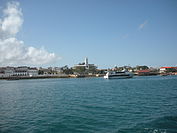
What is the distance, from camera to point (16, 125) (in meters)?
11.4

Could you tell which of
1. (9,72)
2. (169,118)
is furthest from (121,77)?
(9,72)

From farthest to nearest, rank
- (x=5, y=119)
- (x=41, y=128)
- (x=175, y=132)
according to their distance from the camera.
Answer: (x=5, y=119)
(x=41, y=128)
(x=175, y=132)

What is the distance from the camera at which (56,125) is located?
441 inches

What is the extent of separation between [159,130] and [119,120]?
2983 millimetres

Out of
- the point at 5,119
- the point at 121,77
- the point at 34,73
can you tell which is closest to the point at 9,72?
the point at 34,73

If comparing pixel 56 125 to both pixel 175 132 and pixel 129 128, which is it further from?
A: pixel 175 132

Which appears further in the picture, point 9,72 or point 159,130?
point 9,72

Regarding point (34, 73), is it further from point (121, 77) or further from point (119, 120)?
point (119, 120)

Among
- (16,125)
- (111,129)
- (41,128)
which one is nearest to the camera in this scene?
(111,129)

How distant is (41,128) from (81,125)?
8.81 ft

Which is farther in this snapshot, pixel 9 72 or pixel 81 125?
pixel 9 72

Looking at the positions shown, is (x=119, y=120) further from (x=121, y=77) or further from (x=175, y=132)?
(x=121, y=77)

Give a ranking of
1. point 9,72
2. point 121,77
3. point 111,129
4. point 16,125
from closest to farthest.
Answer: point 111,129 < point 16,125 < point 121,77 < point 9,72

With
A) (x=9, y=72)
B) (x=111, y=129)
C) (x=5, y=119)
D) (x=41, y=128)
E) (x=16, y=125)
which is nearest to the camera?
(x=111, y=129)
